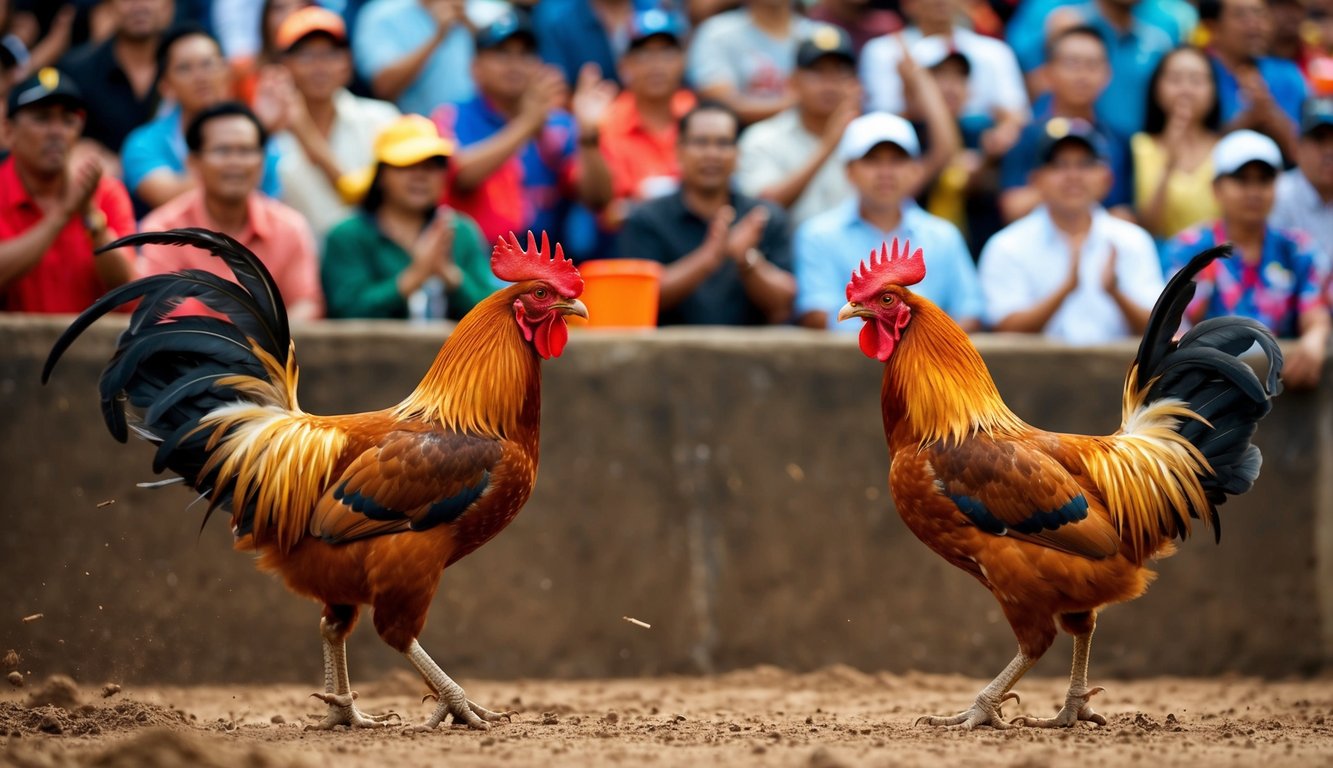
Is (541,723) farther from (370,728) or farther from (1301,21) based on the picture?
(1301,21)

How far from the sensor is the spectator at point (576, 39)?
1034 centimetres

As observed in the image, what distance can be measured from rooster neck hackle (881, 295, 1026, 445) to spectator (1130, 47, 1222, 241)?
430 cm

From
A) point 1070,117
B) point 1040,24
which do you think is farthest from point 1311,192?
point 1040,24

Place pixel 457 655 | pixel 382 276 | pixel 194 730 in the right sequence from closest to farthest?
pixel 194 730
pixel 457 655
pixel 382 276

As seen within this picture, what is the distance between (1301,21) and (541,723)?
8.54m

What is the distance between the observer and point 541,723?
6.13 m

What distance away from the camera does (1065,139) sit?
8859 millimetres

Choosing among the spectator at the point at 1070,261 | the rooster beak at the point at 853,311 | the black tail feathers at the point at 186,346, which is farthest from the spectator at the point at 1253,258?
the black tail feathers at the point at 186,346

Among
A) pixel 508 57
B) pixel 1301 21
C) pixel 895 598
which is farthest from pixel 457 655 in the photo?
pixel 1301 21

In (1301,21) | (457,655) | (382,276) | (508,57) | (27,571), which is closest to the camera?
(27,571)

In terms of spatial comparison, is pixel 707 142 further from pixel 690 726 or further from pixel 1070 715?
pixel 1070 715

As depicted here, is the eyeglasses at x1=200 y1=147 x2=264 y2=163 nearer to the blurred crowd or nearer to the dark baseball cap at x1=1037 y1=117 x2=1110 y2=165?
the blurred crowd

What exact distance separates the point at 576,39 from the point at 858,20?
80.2 inches

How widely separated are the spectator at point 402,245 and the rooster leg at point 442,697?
2.67 m
